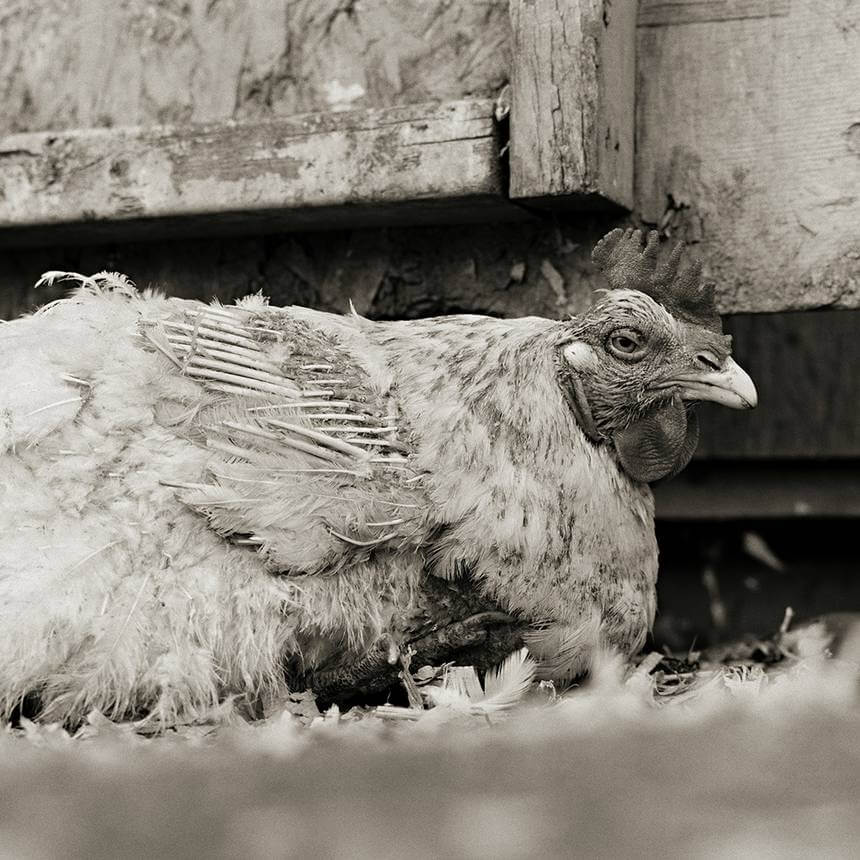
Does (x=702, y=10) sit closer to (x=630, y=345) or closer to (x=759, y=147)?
(x=759, y=147)

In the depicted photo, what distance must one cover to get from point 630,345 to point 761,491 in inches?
63.8

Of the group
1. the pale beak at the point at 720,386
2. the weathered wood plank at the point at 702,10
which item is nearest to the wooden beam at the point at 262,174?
the weathered wood plank at the point at 702,10

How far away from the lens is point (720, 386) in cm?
232

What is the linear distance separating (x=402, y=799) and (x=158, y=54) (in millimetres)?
2392

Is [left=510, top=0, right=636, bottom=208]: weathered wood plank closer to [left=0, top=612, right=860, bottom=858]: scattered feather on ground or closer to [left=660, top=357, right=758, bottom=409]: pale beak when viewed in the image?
[left=660, top=357, right=758, bottom=409]: pale beak

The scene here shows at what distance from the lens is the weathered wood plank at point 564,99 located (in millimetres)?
2531

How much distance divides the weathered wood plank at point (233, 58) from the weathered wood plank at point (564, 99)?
18 cm

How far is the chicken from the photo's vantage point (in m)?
2.03

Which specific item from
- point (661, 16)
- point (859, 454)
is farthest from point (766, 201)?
point (859, 454)

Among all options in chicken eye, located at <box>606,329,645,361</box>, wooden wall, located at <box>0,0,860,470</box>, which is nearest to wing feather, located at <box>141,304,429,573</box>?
chicken eye, located at <box>606,329,645,361</box>

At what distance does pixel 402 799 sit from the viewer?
1073mm

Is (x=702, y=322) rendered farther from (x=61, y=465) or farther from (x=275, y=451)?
(x=61, y=465)

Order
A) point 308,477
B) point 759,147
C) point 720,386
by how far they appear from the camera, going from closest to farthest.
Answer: point 308,477, point 720,386, point 759,147

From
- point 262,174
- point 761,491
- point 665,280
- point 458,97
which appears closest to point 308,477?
point 665,280
